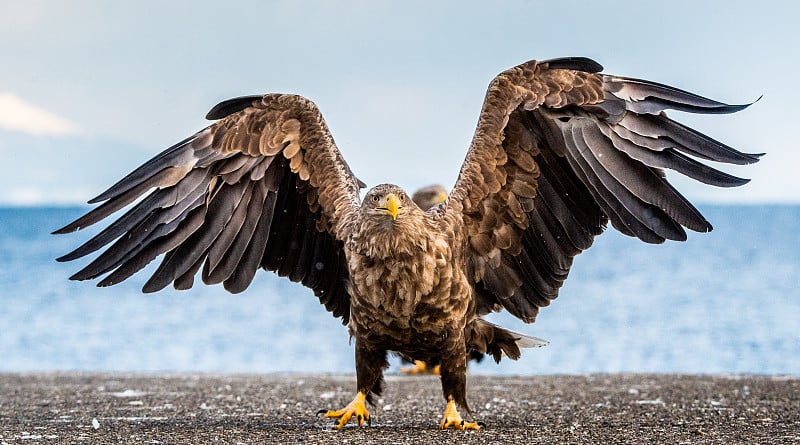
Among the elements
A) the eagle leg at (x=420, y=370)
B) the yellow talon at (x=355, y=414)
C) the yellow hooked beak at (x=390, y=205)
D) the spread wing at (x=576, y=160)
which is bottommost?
the yellow talon at (x=355, y=414)

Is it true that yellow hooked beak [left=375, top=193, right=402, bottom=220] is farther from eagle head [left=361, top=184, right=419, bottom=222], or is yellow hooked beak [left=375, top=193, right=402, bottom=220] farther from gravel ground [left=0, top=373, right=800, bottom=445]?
gravel ground [left=0, top=373, right=800, bottom=445]

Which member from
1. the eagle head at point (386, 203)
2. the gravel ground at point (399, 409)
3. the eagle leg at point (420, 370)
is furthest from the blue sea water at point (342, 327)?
the eagle head at point (386, 203)

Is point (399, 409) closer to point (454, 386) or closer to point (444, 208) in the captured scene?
point (454, 386)

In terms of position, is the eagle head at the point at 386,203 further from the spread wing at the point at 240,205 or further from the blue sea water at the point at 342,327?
the blue sea water at the point at 342,327

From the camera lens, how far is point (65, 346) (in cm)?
2914

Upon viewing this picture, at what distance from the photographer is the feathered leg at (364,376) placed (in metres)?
7.24

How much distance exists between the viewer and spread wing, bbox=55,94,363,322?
719 cm

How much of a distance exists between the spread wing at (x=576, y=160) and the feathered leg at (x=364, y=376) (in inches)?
34.2

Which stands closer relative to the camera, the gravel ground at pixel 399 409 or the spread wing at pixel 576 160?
the gravel ground at pixel 399 409

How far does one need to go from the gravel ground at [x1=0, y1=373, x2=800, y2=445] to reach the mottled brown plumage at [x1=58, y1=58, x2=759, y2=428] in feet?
1.73

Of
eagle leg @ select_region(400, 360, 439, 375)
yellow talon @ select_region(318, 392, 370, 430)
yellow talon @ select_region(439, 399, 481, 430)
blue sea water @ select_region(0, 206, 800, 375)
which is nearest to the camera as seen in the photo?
yellow talon @ select_region(439, 399, 481, 430)

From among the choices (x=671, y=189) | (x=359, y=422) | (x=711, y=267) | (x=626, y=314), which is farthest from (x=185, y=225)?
(x=711, y=267)

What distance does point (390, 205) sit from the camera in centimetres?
654

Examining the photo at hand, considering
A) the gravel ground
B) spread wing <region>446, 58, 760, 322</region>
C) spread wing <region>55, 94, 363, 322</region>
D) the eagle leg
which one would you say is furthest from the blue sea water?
spread wing <region>446, 58, 760, 322</region>
